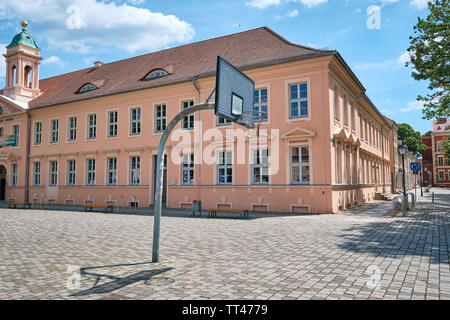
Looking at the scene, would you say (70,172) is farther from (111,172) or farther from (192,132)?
(192,132)

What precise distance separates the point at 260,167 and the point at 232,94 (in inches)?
432

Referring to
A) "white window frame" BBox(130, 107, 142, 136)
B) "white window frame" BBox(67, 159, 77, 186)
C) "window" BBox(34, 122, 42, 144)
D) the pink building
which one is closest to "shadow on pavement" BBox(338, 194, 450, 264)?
the pink building

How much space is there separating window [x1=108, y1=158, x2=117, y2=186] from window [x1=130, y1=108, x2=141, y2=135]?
2.62 m

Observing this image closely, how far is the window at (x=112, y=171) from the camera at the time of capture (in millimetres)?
24619

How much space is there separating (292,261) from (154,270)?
263 centimetres

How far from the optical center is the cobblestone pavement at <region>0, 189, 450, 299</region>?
477 centimetres

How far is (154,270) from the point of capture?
6027mm

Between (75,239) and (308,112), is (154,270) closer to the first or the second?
(75,239)

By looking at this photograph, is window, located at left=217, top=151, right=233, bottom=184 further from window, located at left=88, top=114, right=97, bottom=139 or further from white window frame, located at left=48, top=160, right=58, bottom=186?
white window frame, located at left=48, top=160, right=58, bottom=186

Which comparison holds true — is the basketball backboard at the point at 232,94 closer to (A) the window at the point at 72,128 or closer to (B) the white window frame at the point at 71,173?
(B) the white window frame at the point at 71,173

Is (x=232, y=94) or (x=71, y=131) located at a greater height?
(x=71, y=131)

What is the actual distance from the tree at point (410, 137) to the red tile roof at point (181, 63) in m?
62.7

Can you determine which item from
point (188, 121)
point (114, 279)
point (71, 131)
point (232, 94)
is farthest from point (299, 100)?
point (71, 131)

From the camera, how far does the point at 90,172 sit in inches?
1021
